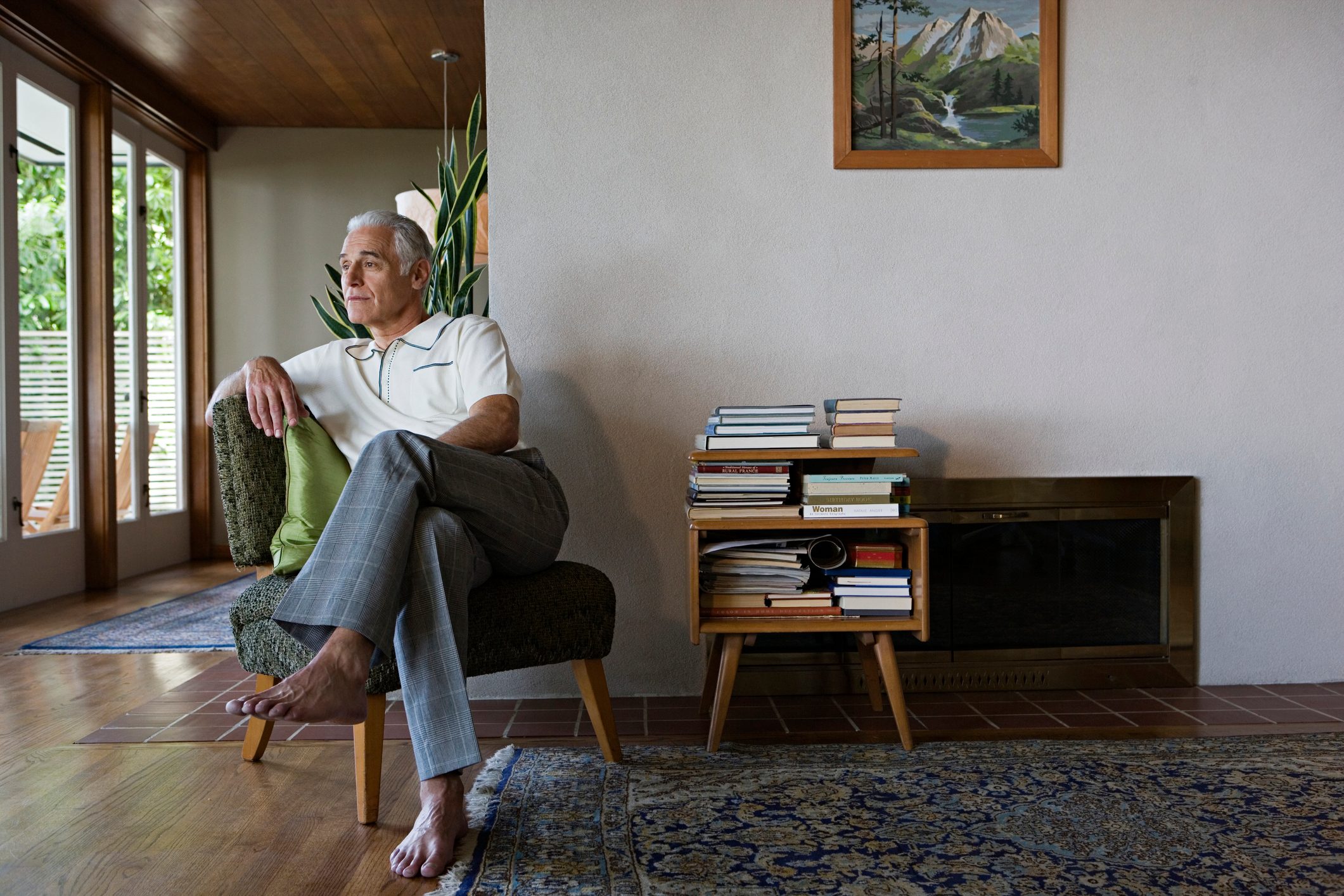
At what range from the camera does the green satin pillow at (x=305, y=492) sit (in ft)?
6.56

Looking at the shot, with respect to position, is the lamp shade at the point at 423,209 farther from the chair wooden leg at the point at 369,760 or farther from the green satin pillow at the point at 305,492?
the chair wooden leg at the point at 369,760

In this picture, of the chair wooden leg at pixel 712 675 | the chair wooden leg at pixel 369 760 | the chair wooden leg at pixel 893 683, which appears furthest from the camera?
the chair wooden leg at pixel 712 675

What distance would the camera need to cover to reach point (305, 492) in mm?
2021

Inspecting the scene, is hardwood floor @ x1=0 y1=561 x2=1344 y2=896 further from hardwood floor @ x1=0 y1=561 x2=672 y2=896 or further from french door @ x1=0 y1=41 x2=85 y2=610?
french door @ x1=0 y1=41 x2=85 y2=610

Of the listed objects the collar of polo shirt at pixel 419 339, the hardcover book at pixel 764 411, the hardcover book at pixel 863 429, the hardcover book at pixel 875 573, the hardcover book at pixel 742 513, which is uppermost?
the collar of polo shirt at pixel 419 339

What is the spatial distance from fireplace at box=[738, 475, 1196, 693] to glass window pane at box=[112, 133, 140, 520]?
394 centimetres

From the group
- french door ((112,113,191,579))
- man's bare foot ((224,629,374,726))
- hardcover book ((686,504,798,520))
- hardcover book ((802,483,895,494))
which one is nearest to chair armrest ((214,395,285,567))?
man's bare foot ((224,629,374,726))

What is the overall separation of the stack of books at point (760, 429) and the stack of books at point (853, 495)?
0.31ft

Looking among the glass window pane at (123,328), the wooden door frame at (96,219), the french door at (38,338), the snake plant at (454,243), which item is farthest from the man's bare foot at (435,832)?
the glass window pane at (123,328)

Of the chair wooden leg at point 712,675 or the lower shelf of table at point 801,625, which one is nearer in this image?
the lower shelf of table at point 801,625

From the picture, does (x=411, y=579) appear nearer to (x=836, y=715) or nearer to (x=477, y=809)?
(x=477, y=809)

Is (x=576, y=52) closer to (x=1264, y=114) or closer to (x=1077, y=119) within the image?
(x=1077, y=119)

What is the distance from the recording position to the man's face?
89.7 inches

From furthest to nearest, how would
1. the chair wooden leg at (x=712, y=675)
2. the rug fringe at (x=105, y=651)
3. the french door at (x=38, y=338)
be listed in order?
the french door at (x=38, y=338)
the rug fringe at (x=105, y=651)
the chair wooden leg at (x=712, y=675)
